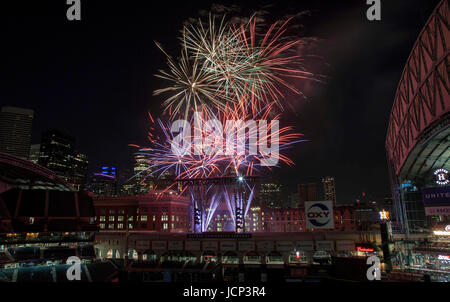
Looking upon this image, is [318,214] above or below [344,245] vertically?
above

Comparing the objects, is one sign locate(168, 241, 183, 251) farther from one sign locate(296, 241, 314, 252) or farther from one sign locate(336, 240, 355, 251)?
one sign locate(336, 240, 355, 251)

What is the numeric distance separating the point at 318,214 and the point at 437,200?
1626 centimetres

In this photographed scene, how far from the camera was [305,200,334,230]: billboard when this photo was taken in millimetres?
37344

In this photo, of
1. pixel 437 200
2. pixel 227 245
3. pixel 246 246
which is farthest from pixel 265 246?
pixel 437 200

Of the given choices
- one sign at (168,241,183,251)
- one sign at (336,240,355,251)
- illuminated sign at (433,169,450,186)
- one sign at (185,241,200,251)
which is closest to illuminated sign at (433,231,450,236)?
illuminated sign at (433,169,450,186)

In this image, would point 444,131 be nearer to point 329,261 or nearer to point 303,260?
point 329,261

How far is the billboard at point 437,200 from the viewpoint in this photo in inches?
1446

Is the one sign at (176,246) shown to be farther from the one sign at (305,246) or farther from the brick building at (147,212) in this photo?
the brick building at (147,212)

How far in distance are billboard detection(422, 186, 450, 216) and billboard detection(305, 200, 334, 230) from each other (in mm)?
13948

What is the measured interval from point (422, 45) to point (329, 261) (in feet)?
102

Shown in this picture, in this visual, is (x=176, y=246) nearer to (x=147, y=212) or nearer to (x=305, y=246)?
(x=305, y=246)

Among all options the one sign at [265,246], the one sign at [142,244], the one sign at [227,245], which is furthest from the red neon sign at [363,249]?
the one sign at [142,244]

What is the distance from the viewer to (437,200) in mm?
37594

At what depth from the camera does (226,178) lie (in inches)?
2179
